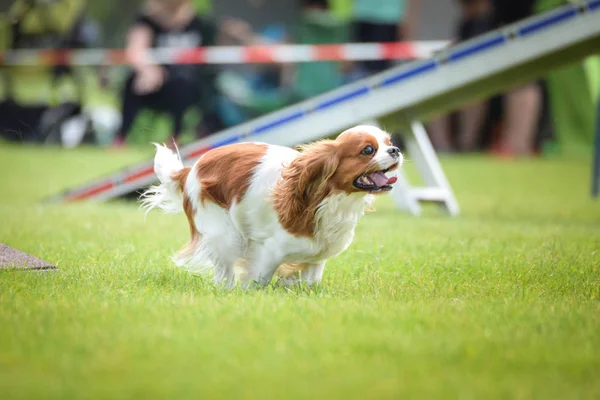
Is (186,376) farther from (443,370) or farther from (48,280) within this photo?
(48,280)

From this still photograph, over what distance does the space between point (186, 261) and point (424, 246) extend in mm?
2120

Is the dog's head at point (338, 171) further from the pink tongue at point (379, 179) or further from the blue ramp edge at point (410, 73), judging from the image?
the blue ramp edge at point (410, 73)

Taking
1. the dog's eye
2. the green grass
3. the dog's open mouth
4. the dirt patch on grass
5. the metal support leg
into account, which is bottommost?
the metal support leg

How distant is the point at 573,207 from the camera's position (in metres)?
10.2

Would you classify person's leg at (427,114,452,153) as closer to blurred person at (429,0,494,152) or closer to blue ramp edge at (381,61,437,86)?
blurred person at (429,0,494,152)

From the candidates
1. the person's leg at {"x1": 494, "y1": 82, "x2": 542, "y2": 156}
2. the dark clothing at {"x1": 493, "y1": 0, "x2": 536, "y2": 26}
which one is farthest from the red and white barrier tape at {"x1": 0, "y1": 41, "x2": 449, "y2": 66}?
the person's leg at {"x1": 494, "y1": 82, "x2": 542, "y2": 156}

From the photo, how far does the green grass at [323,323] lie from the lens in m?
3.03

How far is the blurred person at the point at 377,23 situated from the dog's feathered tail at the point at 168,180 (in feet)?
41.4

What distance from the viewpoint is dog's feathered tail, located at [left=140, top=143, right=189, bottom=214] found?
204 inches

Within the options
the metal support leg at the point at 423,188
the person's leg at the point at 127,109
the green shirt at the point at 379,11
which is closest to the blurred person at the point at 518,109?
the green shirt at the point at 379,11

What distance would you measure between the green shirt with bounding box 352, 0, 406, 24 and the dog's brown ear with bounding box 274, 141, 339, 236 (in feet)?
44.3

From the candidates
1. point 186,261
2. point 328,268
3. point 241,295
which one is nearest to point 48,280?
point 186,261

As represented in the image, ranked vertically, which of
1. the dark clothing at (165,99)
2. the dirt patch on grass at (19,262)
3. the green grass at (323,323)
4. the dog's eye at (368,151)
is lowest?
the dark clothing at (165,99)

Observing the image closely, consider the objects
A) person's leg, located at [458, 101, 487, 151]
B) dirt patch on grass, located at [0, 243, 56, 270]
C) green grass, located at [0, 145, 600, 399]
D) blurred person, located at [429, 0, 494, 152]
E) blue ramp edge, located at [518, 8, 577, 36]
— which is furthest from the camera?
person's leg, located at [458, 101, 487, 151]
